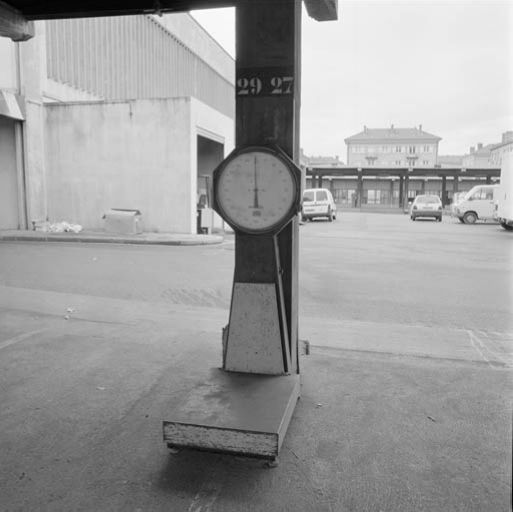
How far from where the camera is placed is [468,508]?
2.68 metres

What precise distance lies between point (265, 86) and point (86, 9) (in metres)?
3.00

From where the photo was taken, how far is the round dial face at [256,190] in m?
3.50

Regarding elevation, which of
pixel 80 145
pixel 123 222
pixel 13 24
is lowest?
pixel 123 222

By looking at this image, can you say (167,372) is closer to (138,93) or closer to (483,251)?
(483,251)

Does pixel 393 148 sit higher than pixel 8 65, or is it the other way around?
pixel 393 148

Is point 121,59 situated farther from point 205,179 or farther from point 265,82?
point 265,82

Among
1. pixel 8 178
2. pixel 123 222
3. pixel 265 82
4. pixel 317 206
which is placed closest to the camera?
pixel 265 82

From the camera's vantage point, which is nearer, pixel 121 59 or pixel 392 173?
pixel 121 59

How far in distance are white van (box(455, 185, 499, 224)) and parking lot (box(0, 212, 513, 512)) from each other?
22409mm

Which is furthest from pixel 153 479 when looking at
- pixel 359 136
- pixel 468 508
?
pixel 359 136

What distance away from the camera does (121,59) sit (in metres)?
24.1

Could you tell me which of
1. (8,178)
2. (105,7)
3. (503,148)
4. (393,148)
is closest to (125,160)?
(8,178)

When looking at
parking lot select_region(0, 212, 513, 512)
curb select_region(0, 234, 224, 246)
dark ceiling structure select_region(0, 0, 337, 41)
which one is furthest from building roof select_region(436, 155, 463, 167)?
dark ceiling structure select_region(0, 0, 337, 41)

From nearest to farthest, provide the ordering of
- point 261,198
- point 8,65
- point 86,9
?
point 261,198 → point 86,9 → point 8,65
